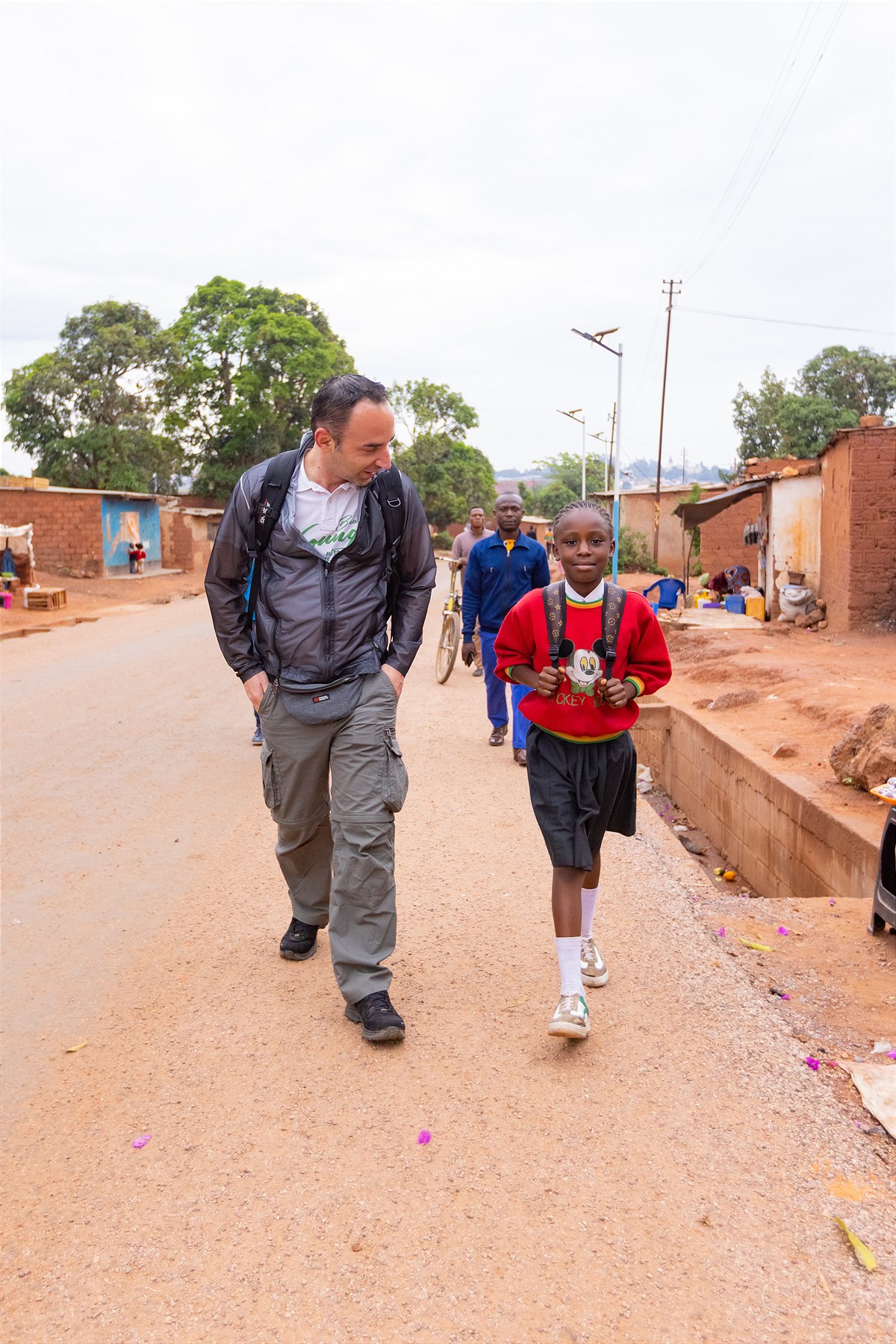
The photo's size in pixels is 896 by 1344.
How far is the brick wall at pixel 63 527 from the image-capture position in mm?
31109

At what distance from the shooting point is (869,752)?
6559 millimetres

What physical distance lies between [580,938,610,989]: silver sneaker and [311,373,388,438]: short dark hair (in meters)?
1.98

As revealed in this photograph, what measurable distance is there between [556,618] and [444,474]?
204 ft

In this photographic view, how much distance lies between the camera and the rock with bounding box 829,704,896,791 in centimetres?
634

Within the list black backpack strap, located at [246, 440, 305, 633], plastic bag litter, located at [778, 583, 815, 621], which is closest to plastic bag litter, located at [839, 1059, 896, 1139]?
black backpack strap, located at [246, 440, 305, 633]

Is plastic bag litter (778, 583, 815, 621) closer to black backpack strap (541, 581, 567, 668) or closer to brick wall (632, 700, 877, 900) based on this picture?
brick wall (632, 700, 877, 900)

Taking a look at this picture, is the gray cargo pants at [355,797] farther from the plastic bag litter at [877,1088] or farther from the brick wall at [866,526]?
the brick wall at [866,526]

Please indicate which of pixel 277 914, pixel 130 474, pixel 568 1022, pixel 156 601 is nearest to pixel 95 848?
pixel 277 914

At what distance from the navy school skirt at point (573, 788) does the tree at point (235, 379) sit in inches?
1797

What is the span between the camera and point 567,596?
350 centimetres

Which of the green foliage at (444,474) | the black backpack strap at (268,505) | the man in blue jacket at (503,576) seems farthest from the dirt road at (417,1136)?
the green foliage at (444,474)

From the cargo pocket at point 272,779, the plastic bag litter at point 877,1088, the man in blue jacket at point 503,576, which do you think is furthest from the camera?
the man in blue jacket at point 503,576

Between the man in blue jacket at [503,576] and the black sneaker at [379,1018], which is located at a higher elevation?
the man in blue jacket at [503,576]

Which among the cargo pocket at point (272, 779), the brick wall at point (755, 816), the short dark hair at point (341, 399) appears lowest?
the brick wall at point (755, 816)
